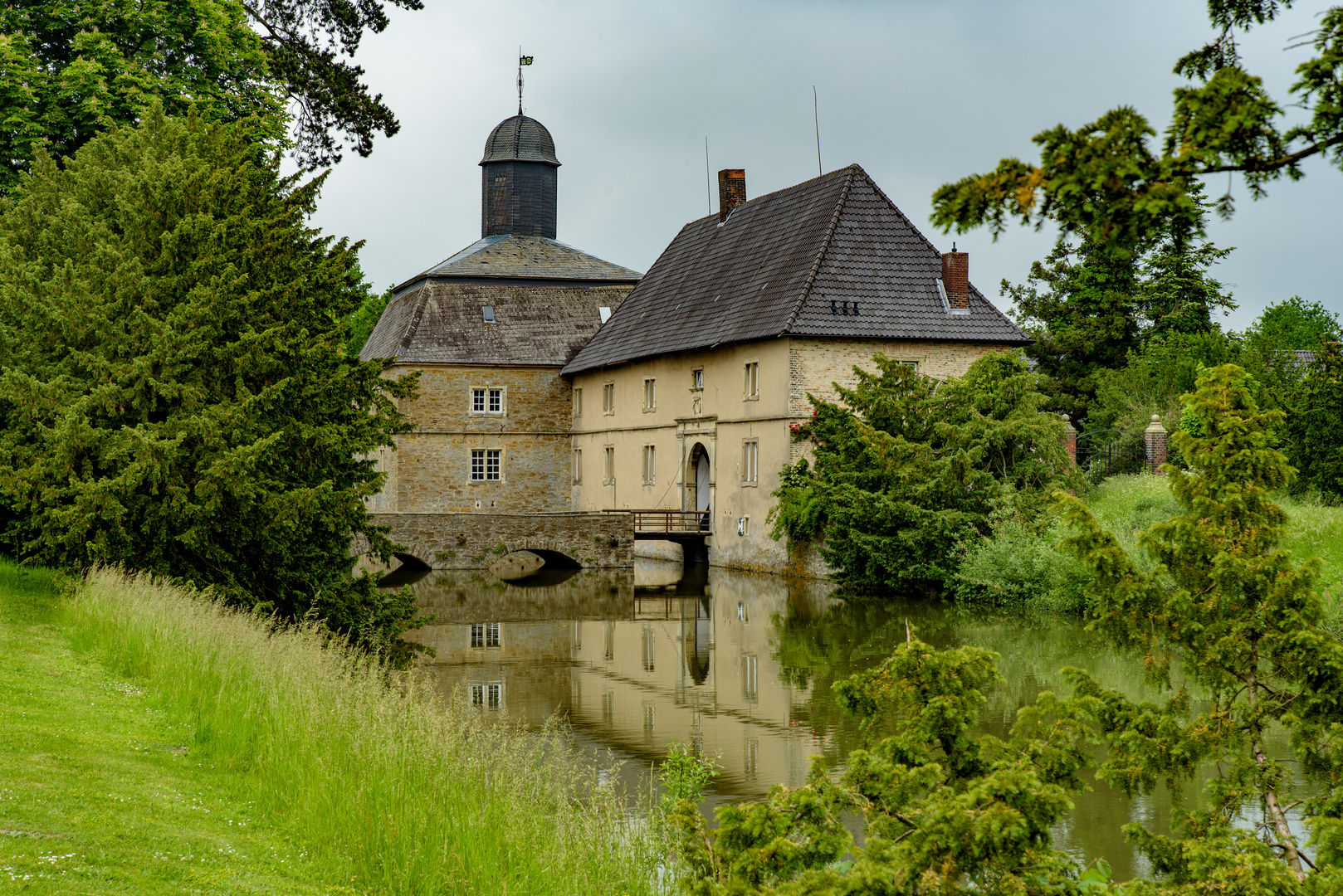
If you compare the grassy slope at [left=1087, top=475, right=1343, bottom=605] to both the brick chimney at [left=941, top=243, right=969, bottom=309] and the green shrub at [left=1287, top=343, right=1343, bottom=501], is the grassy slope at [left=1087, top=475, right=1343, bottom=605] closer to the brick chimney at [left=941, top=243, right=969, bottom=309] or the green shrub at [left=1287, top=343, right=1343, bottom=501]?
the green shrub at [left=1287, top=343, right=1343, bottom=501]

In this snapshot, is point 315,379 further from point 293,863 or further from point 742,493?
point 742,493

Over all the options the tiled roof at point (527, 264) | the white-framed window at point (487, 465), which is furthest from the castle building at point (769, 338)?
the tiled roof at point (527, 264)

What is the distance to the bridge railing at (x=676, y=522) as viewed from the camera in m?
35.2

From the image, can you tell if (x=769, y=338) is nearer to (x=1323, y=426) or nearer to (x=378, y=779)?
(x=1323, y=426)

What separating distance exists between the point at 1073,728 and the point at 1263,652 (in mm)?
1695

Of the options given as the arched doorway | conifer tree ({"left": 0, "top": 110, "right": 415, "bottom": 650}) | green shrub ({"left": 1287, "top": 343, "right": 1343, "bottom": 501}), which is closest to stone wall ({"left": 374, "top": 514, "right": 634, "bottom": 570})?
the arched doorway

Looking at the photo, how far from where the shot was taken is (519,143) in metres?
51.3

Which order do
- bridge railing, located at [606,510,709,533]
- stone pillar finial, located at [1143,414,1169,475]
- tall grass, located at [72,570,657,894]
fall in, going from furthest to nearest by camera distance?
1. bridge railing, located at [606,510,709,533]
2. stone pillar finial, located at [1143,414,1169,475]
3. tall grass, located at [72,570,657,894]

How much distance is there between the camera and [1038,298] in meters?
47.6

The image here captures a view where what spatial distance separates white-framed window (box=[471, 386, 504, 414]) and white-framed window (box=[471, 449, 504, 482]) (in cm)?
137

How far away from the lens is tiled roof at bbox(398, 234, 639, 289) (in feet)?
153

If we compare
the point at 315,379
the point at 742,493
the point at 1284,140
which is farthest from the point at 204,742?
the point at 742,493

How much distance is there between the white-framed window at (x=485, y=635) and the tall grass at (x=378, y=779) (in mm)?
8956

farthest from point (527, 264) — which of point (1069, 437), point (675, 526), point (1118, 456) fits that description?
point (1069, 437)
